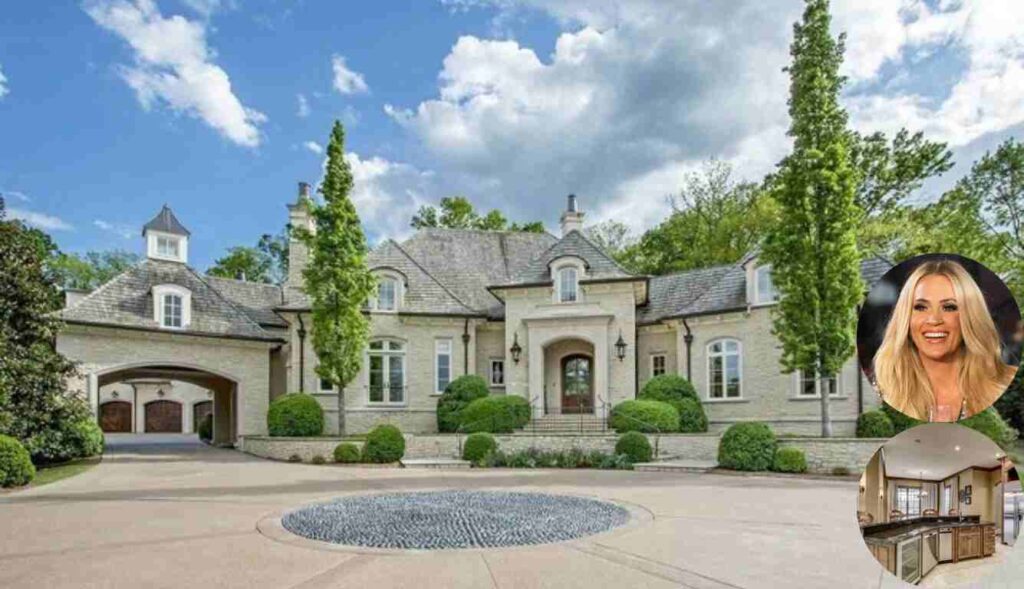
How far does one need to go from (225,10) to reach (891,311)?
630 inches

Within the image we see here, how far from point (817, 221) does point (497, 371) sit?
1251 cm

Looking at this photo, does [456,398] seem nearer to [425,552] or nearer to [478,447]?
[478,447]

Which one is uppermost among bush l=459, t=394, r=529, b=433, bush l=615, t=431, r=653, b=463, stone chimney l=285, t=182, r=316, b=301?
stone chimney l=285, t=182, r=316, b=301

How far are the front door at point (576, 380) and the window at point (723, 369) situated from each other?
13.9ft

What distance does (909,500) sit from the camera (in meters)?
1.64

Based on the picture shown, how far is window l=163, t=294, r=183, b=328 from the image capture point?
21953 millimetres

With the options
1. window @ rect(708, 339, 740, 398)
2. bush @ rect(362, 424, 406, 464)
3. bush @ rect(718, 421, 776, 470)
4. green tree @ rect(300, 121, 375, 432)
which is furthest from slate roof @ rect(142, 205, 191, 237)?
bush @ rect(718, 421, 776, 470)

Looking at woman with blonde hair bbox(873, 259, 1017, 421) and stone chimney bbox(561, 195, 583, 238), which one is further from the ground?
stone chimney bbox(561, 195, 583, 238)

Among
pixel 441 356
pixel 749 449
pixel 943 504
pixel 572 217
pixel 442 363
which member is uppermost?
pixel 572 217

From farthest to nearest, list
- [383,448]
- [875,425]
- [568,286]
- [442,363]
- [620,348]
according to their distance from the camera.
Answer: [442,363] → [568,286] → [620,348] → [383,448] → [875,425]

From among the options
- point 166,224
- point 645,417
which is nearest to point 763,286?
point 645,417

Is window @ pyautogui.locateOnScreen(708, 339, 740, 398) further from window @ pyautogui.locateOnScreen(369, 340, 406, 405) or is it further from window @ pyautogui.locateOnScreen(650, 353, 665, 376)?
window @ pyautogui.locateOnScreen(369, 340, 406, 405)

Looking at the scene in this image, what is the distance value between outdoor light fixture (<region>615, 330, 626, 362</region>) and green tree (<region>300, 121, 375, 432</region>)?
841cm

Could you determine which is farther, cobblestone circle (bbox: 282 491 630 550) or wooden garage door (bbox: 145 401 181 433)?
wooden garage door (bbox: 145 401 181 433)
